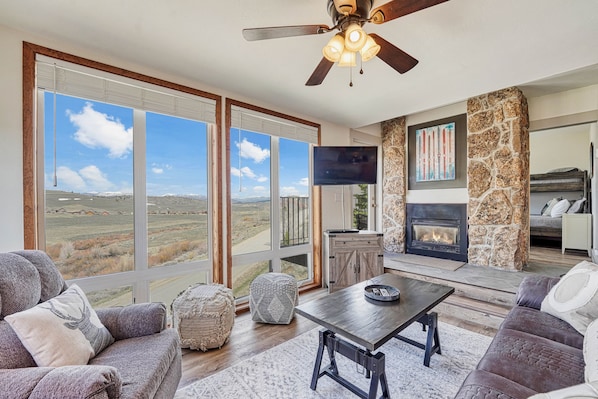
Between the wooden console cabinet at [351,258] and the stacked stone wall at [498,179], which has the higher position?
the stacked stone wall at [498,179]

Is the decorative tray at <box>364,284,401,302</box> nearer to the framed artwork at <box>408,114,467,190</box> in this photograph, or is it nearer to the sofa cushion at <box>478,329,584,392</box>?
the sofa cushion at <box>478,329,584,392</box>

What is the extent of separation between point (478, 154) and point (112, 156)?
15.2 feet

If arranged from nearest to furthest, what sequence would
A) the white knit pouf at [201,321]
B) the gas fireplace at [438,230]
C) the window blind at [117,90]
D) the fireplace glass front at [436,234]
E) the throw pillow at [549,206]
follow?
the window blind at [117,90] < the white knit pouf at [201,321] < the gas fireplace at [438,230] < the fireplace glass front at [436,234] < the throw pillow at [549,206]

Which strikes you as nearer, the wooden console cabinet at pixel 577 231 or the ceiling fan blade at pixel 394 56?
the ceiling fan blade at pixel 394 56

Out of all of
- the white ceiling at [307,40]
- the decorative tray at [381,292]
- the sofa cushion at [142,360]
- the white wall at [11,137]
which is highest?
the white ceiling at [307,40]

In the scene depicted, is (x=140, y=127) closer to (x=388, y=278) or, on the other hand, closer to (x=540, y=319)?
(x=388, y=278)

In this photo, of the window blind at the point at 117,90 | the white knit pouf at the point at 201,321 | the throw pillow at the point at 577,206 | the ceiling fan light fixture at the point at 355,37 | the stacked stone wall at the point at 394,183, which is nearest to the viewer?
the ceiling fan light fixture at the point at 355,37

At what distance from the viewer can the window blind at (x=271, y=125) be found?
311 centimetres

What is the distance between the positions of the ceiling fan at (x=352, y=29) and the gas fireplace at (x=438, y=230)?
3.32 meters

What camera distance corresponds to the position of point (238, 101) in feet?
10.1

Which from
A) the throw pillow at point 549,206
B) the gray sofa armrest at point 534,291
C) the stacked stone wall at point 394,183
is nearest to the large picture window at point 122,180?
the gray sofa armrest at point 534,291

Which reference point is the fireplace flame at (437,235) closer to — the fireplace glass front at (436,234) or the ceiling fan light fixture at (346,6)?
the fireplace glass front at (436,234)

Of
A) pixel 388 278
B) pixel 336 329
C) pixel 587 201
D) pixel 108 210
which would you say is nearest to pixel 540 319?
pixel 388 278

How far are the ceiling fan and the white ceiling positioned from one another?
0.26 m
